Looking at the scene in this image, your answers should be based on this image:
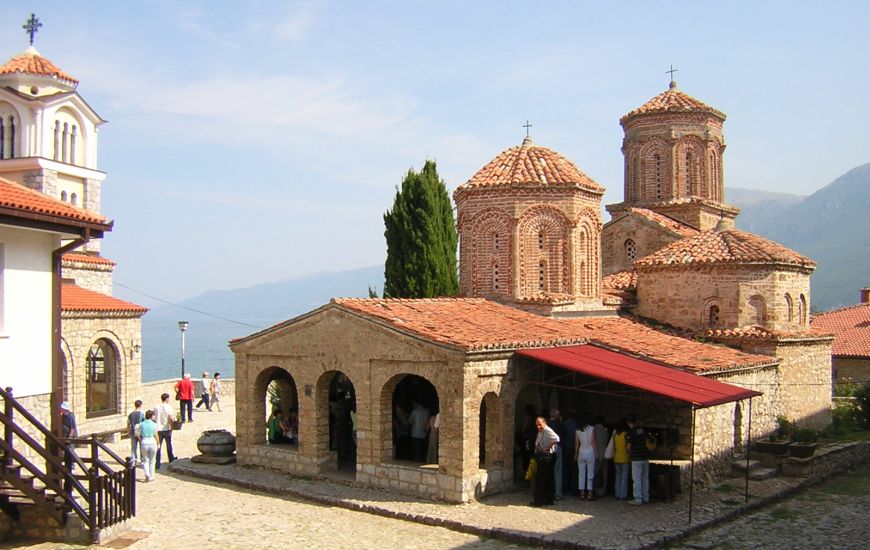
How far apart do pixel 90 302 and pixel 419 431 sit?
10784mm

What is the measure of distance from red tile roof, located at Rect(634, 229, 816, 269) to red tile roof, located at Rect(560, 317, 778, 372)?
204 centimetres

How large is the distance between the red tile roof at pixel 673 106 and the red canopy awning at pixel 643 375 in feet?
42.8

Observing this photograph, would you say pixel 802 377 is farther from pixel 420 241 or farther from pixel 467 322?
pixel 420 241

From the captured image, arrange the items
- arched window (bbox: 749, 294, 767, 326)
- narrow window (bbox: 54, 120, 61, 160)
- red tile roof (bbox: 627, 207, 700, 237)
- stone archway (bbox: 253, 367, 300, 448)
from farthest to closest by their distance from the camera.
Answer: narrow window (bbox: 54, 120, 61, 160)
red tile roof (bbox: 627, 207, 700, 237)
arched window (bbox: 749, 294, 767, 326)
stone archway (bbox: 253, 367, 300, 448)

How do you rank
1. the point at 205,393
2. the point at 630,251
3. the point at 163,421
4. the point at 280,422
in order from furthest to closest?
the point at 205,393
the point at 630,251
the point at 280,422
the point at 163,421

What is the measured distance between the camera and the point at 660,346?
17750 mm

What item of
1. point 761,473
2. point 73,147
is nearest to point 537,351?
point 761,473

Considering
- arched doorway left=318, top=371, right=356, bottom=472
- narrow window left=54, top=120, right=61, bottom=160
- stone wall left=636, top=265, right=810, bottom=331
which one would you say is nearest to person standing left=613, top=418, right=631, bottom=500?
arched doorway left=318, top=371, right=356, bottom=472

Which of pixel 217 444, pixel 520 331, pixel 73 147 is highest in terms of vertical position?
pixel 73 147

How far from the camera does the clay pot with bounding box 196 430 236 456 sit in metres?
17.4

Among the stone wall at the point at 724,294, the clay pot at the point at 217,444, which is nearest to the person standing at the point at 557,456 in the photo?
the clay pot at the point at 217,444

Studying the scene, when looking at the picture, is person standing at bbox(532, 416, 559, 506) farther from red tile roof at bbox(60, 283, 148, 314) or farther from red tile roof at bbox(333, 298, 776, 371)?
red tile roof at bbox(60, 283, 148, 314)

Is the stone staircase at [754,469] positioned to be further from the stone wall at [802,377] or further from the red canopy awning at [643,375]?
the stone wall at [802,377]

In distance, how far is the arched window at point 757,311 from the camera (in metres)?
20.0
